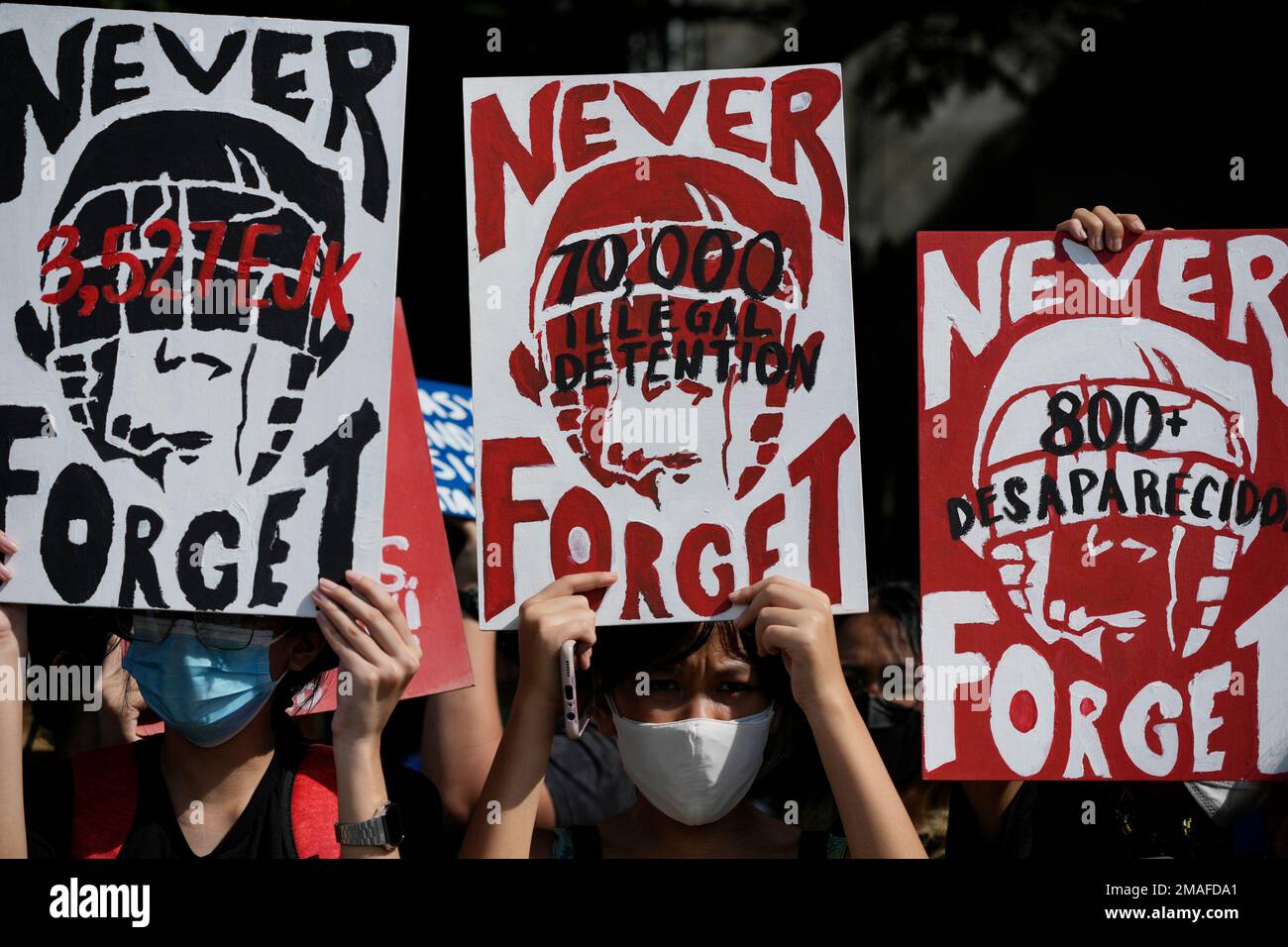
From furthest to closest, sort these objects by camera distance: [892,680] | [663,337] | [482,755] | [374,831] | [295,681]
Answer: [892,680] → [482,755] → [295,681] → [663,337] → [374,831]

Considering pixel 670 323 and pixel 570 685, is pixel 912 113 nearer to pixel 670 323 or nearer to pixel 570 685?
pixel 670 323

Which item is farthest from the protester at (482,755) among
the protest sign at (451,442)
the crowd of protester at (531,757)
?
the crowd of protester at (531,757)

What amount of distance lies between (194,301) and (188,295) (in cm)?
2

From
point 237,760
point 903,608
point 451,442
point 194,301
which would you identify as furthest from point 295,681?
point 903,608

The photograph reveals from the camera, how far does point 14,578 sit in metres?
2.72

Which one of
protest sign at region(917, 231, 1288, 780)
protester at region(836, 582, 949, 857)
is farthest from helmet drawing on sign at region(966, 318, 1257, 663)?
protester at region(836, 582, 949, 857)

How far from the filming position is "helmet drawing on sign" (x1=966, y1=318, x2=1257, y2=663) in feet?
9.23

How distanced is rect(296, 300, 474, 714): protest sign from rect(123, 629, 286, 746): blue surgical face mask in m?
0.23

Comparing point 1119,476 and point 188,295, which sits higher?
point 188,295

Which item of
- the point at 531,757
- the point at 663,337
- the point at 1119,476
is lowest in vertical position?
the point at 531,757

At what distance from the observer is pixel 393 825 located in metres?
2.60

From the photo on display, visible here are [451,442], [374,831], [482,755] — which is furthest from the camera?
[451,442]

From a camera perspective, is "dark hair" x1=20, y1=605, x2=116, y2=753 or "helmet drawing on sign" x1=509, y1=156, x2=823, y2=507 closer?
"helmet drawing on sign" x1=509, y1=156, x2=823, y2=507

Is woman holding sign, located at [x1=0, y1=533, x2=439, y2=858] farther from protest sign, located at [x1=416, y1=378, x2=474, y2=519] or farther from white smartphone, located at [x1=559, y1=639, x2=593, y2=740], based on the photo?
protest sign, located at [x1=416, y1=378, x2=474, y2=519]
